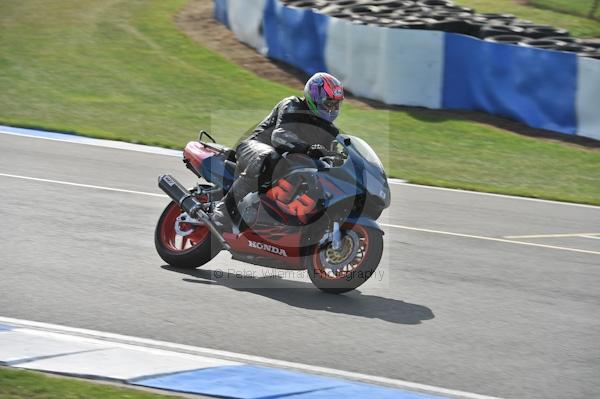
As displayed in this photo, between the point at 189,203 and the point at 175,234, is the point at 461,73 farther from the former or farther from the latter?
the point at 189,203

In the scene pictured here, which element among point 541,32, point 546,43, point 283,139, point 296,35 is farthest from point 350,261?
point 296,35

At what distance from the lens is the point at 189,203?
8695 mm

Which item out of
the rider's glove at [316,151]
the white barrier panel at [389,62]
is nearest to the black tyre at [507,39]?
the white barrier panel at [389,62]

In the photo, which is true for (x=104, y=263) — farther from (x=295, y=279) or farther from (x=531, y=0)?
(x=531, y=0)

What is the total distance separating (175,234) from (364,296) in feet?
6.18

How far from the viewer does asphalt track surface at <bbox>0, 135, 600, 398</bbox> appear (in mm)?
6730

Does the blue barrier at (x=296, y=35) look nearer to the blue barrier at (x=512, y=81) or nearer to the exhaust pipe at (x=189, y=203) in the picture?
the blue barrier at (x=512, y=81)

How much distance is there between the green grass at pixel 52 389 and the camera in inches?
213

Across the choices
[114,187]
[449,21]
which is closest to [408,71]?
[449,21]

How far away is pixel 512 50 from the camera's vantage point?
1800cm

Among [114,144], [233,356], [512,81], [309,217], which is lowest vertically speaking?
[114,144]

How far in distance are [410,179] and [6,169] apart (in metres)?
5.73

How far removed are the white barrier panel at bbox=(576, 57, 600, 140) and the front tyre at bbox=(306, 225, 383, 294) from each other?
34.8ft

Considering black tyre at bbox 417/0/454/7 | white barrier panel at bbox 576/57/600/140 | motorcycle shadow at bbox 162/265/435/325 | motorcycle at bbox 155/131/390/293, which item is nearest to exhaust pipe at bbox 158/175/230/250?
motorcycle at bbox 155/131/390/293
